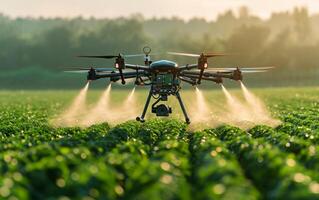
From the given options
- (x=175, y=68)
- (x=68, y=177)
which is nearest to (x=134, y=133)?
(x=175, y=68)

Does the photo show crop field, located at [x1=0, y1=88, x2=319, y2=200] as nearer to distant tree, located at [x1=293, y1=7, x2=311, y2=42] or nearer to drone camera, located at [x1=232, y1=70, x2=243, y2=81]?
drone camera, located at [x1=232, y1=70, x2=243, y2=81]

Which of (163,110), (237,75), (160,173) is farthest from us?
(163,110)

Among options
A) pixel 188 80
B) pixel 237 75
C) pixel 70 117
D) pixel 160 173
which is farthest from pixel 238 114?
pixel 160 173

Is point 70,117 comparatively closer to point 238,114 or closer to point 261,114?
point 238,114

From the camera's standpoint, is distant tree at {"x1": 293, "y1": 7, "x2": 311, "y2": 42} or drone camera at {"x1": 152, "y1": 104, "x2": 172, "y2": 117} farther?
distant tree at {"x1": 293, "y1": 7, "x2": 311, "y2": 42}

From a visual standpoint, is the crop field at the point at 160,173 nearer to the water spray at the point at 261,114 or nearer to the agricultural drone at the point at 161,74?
the agricultural drone at the point at 161,74

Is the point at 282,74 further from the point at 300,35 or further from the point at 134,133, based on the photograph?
the point at 134,133

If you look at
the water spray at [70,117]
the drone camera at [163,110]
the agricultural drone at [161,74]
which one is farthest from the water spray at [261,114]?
the water spray at [70,117]

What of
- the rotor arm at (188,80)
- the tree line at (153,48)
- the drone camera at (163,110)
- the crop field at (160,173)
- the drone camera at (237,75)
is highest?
the crop field at (160,173)

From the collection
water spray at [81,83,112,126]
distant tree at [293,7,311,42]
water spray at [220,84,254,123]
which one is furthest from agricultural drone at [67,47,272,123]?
distant tree at [293,7,311,42]

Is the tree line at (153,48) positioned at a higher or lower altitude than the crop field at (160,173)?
lower

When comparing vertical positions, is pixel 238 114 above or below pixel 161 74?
below
